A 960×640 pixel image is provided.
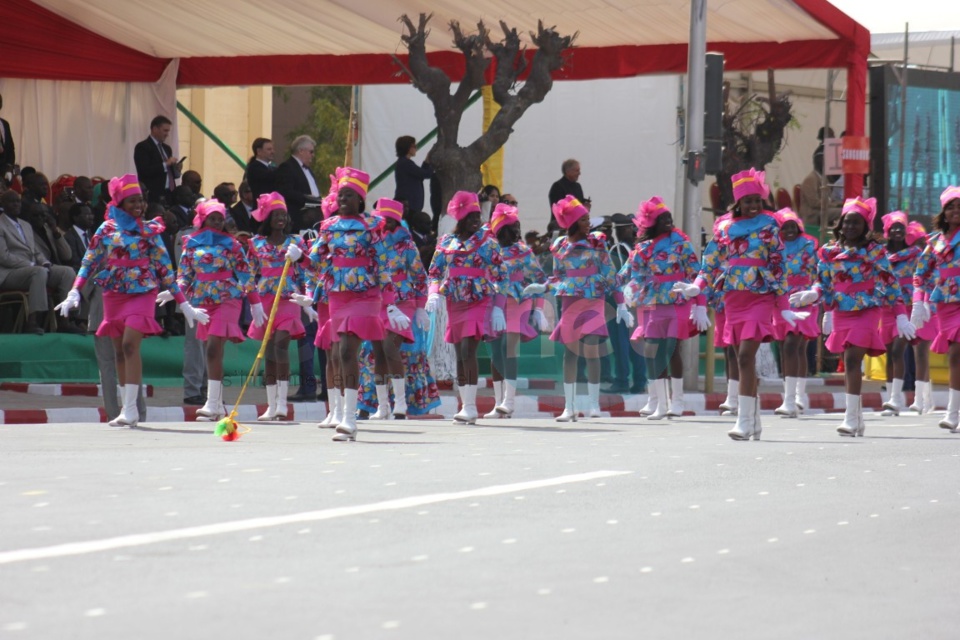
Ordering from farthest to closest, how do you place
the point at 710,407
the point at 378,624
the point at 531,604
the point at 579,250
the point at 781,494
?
the point at 710,407 < the point at 579,250 < the point at 781,494 < the point at 531,604 < the point at 378,624

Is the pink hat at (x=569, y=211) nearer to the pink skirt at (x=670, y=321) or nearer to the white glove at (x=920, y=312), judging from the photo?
the pink skirt at (x=670, y=321)

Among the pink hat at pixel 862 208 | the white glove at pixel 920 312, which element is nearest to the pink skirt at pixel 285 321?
the pink hat at pixel 862 208

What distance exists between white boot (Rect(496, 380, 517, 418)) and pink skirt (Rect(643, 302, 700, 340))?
1516mm

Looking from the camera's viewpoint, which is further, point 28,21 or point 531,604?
point 28,21

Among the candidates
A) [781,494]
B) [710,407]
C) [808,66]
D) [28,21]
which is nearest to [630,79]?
[808,66]

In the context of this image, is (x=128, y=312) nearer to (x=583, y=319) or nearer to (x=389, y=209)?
(x=389, y=209)

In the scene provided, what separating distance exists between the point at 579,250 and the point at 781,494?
7.47m

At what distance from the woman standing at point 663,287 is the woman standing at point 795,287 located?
105 centimetres

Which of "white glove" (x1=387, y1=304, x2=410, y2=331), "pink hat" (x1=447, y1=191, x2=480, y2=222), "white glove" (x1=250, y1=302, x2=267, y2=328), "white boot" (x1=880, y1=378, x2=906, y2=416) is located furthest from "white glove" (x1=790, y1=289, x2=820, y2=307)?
"white glove" (x1=250, y1=302, x2=267, y2=328)

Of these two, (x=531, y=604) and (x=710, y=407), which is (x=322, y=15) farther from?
(x=531, y=604)

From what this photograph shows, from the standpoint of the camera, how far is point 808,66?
67.9 feet

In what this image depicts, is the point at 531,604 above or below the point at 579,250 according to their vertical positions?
below

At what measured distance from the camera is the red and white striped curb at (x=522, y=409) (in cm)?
1598

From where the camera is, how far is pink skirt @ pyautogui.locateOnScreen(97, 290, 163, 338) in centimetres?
1435
